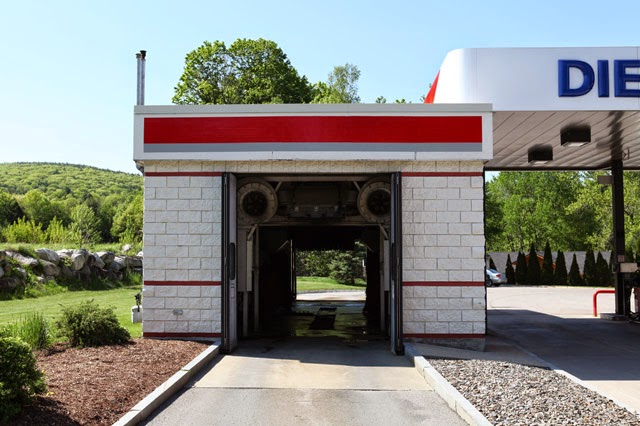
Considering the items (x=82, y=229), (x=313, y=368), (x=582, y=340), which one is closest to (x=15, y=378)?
(x=313, y=368)

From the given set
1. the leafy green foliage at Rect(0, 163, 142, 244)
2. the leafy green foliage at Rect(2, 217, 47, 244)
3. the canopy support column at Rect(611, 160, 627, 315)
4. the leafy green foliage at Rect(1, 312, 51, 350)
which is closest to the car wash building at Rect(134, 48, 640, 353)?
the leafy green foliage at Rect(1, 312, 51, 350)

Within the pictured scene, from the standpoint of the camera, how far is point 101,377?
8.53 metres

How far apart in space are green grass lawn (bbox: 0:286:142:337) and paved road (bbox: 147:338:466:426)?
3829 millimetres

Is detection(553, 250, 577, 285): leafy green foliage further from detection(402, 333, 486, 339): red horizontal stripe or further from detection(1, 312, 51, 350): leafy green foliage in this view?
detection(1, 312, 51, 350): leafy green foliage

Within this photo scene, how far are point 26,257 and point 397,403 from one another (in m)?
19.8

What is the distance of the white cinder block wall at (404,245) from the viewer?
12742 millimetres

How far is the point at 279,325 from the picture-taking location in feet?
59.1

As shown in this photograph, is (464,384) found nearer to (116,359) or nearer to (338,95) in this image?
(116,359)

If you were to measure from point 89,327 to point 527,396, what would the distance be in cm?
731

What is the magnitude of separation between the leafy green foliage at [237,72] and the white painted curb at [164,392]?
40.8 metres

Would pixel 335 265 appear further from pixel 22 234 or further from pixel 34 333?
pixel 34 333

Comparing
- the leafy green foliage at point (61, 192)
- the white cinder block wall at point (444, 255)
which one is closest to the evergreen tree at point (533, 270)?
the white cinder block wall at point (444, 255)

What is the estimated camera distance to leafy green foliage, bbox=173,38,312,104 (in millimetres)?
50031

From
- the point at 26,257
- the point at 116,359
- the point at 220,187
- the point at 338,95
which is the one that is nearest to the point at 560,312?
the point at 220,187
